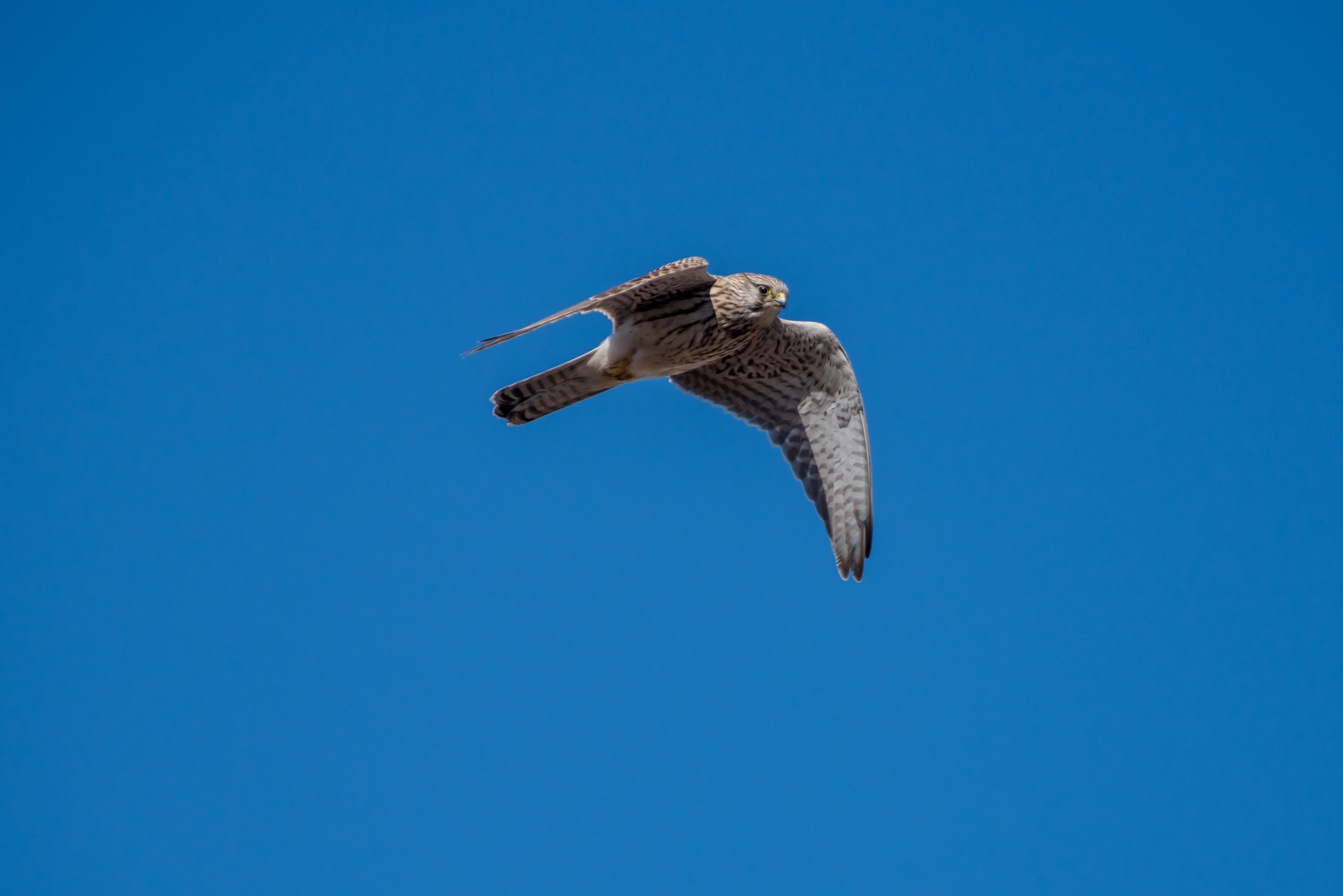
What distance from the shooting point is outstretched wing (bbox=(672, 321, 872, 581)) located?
8211 mm

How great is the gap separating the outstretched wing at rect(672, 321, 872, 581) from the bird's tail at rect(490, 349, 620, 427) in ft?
4.10

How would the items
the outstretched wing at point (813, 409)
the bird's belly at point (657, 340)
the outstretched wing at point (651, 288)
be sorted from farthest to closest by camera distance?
the outstretched wing at point (813, 409) < the bird's belly at point (657, 340) < the outstretched wing at point (651, 288)

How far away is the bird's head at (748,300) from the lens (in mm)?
7297

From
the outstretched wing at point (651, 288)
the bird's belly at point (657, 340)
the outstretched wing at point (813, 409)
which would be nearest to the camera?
the outstretched wing at point (651, 288)

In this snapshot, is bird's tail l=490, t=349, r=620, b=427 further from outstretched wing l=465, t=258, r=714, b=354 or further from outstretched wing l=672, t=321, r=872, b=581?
outstretched wing l=672, t=321, r=872, b=581

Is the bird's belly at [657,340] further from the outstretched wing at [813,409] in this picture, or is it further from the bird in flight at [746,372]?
the outstretched wing at [813,409]

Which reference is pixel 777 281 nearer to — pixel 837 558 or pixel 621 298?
pixel 621 298

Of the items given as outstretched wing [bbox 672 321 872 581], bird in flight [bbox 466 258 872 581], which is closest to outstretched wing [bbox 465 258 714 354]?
bird in flight [bbox 466 258 872 581]

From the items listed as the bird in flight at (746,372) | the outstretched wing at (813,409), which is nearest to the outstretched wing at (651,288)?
the bird in flight at (746,372)

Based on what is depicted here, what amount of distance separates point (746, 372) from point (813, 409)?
632mm

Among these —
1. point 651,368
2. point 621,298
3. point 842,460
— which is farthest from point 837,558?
point 621,298

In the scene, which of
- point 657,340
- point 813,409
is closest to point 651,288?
point 657,340

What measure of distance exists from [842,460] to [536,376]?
259 cm

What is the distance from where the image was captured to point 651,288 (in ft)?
23.4
